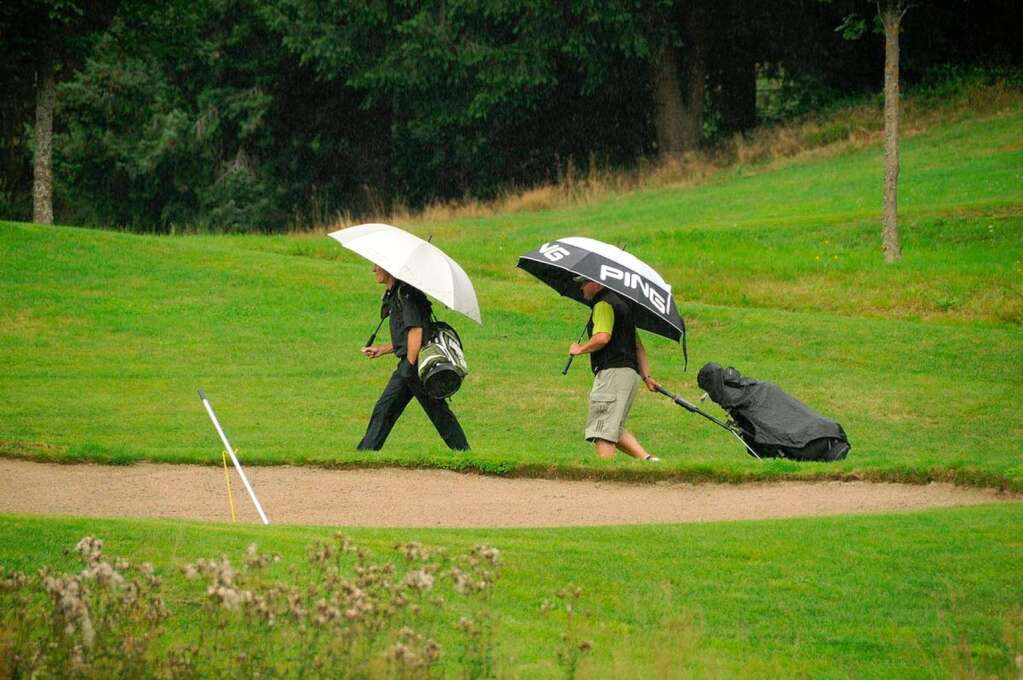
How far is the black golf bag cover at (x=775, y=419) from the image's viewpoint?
42.1ft

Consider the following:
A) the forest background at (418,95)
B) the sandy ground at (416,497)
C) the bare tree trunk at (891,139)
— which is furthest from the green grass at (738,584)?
the forest background at (418,95)

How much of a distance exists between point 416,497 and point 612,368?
86.9 inches

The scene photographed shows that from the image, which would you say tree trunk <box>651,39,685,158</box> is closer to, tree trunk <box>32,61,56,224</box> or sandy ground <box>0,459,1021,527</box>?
tree trunk <box>32,61,56,224</box>

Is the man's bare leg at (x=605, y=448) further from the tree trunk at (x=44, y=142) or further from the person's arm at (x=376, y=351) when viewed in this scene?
the tree trunk at (x=44, y=142)

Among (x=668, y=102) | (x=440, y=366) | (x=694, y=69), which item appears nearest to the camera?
(x=440, y=366)

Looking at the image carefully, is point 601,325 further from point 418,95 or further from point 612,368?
point 418,95

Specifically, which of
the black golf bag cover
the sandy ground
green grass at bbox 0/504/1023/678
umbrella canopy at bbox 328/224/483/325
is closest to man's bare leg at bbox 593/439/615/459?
the sandy ground

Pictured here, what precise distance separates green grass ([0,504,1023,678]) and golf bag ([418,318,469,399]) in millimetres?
2815

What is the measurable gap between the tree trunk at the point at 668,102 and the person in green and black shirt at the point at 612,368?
30.3m

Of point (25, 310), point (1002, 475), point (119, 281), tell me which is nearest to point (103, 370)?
point (25, 310)

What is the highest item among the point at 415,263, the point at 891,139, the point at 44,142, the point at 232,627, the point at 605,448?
the point at 44,142

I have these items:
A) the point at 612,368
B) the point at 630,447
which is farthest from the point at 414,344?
the point at 630,447

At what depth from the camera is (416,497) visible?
11.6 metres

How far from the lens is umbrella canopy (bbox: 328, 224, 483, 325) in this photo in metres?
12.5
